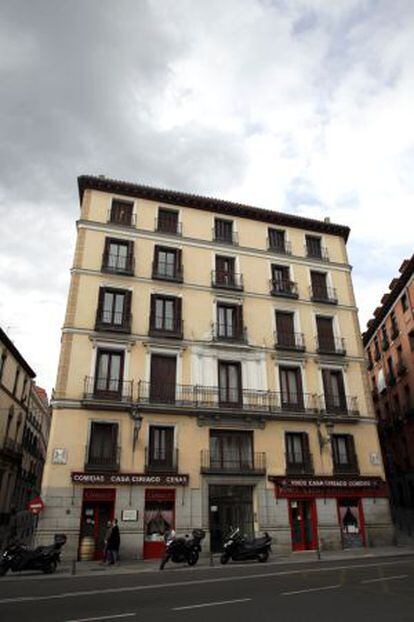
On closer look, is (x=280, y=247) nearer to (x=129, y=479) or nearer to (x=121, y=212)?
(x=121, y=212)

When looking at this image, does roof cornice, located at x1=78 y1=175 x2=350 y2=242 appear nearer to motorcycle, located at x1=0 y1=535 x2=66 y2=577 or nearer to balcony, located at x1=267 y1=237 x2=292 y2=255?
balcony, located at x1=267 y1=237 x2=292 y2=255

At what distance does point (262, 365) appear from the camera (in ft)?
84.8

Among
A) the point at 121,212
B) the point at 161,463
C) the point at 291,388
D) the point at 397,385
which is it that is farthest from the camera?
the point at 397,385

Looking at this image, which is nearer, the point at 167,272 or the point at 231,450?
the point at 231,450

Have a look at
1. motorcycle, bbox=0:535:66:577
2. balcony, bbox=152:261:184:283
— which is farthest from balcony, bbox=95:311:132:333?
motorcycle, bbox=0:535:66:577

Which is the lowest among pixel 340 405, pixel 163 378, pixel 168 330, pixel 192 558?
pixel 192 558

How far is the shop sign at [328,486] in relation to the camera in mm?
23125

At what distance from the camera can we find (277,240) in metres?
30.8

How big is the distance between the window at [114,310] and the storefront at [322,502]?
10.9 m

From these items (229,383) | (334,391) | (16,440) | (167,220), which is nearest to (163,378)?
(229,383)

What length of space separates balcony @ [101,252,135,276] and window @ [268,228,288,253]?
9371 mm

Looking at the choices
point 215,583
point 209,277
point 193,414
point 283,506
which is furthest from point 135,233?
point 215,583

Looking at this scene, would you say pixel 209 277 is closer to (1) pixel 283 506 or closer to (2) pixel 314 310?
(2) pixel 314 310

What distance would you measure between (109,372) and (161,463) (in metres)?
5.14
